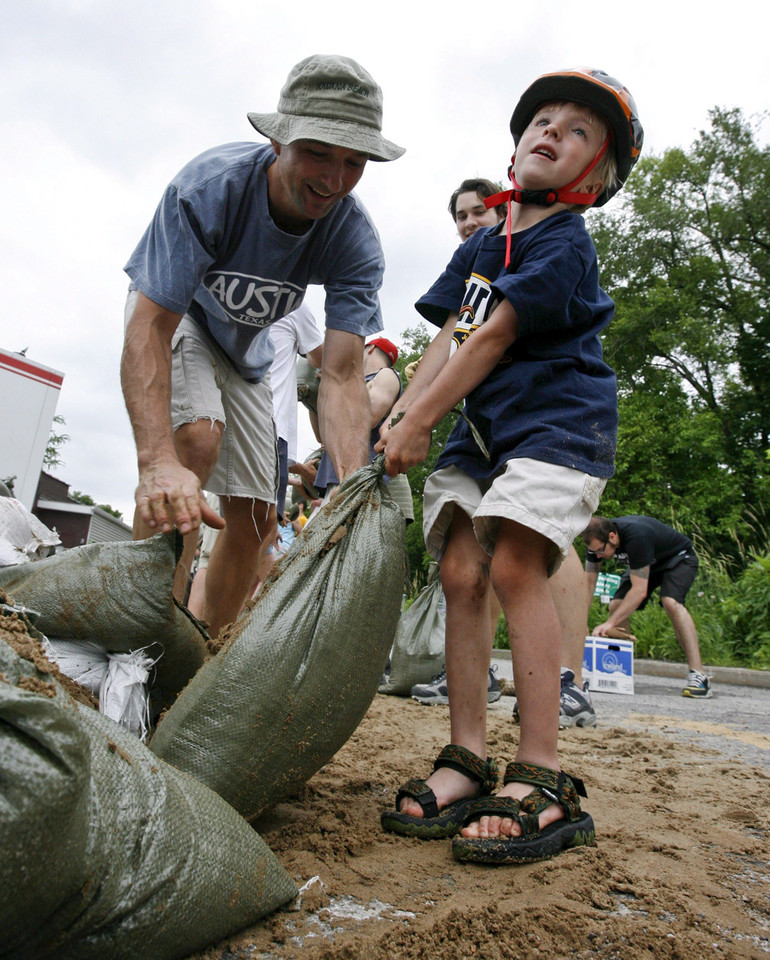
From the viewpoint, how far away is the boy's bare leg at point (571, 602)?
3.02 m

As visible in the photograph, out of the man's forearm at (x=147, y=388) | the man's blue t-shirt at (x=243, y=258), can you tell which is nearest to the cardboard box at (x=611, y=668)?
the man's blue t-shirt at (x=243, y=258)

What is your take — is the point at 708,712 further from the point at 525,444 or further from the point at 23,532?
the point at 23,532

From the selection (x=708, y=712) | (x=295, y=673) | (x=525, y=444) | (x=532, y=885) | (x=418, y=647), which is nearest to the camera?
(x=532, y=885)

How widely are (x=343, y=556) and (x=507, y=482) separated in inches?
16.4

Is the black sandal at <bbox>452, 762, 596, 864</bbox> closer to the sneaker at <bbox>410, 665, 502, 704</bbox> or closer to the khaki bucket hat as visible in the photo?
the khaki bucket hat

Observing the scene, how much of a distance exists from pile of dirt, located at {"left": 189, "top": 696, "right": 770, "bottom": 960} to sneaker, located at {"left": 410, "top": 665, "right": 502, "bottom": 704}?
137 cm

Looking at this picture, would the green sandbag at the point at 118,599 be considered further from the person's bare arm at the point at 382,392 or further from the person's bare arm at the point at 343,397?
the person's bare arm at the point at 382,392

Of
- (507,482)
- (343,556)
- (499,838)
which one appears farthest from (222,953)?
(507,482)

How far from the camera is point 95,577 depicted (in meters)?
1.62

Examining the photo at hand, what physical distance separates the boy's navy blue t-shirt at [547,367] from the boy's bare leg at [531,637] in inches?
8.2

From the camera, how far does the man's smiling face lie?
2064 mm

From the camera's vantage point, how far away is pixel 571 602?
303 centimetres

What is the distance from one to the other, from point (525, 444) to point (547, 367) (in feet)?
0.66

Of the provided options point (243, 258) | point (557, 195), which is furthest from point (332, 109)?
point (557, 195)
